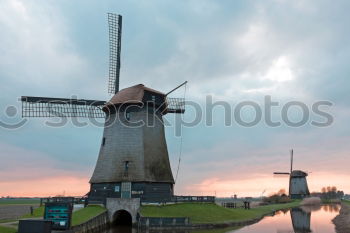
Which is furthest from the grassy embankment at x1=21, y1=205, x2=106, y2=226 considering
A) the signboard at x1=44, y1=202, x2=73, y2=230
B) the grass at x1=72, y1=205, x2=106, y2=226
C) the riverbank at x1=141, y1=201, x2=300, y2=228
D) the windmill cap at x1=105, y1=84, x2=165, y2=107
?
the windmill cap at x1=105, y1=84, x2=165, y2=107

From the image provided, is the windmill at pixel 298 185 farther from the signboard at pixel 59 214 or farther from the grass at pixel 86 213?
the signboard at pixel 59 214

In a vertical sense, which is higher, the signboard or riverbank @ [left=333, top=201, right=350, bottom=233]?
→ the signboard

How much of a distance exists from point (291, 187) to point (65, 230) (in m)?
80.3

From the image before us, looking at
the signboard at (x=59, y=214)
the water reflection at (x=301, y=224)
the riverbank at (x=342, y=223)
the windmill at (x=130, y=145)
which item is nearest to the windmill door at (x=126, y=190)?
the windmill at (x=130, y=145)

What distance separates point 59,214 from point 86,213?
9.58 m

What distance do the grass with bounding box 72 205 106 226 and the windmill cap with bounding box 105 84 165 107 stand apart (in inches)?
403

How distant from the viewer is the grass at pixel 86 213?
2663 centimetres

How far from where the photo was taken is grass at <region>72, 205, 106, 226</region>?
26.6 m

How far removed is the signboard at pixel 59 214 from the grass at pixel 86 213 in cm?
320

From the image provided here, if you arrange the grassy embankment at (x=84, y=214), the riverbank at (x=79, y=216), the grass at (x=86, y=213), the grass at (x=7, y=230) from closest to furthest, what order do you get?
the grass at (x=7, y=230), the riverbank at (x=79, y=216), the grass at (x=86, y=213), the grassy embankment at (x=84, y=214)

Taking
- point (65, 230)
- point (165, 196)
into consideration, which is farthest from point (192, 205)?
point (65, 230)

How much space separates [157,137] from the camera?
37281mm

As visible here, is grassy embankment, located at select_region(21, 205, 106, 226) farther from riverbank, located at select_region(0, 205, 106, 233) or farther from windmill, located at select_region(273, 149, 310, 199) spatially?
windmill, located at select_region(273, 149, 310, 199)

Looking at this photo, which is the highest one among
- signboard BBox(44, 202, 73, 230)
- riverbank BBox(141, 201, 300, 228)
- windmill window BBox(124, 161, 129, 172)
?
windmill window BBox(124, 161, 129, 172)
